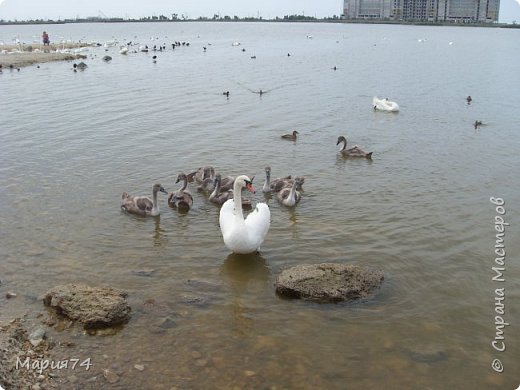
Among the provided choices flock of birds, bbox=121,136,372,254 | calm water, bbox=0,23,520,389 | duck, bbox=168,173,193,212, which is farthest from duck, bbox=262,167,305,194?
duck, bbox=168,173,193,212

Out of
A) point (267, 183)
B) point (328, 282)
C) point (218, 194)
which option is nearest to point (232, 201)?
point (218, 194)

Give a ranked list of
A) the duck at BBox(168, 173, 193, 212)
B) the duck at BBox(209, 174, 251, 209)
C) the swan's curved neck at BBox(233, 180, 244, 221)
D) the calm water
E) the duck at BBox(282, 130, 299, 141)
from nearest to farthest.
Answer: the calm water < the swan's curved neck at BBox(233, 180, 244, 221) < the duck at BBox(168, 173, 193, 212) < the duck at BBox(209, 174, 251, 209) < the duck at BBox(282, 130, 299, 141)

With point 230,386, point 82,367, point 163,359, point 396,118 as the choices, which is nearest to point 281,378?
point 230,386

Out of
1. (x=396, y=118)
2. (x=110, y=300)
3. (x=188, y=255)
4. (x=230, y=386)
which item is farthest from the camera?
(x=396, y=118)

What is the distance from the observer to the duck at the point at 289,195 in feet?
44.0

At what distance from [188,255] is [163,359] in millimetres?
3420

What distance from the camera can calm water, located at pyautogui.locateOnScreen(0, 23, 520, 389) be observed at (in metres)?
7.66

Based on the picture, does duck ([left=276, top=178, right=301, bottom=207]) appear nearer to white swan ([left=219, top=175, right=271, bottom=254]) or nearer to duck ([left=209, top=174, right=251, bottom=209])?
duck ([left=209, top=174, right=251, bottom=209])

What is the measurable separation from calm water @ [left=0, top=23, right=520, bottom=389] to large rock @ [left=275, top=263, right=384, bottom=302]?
0.68 ft

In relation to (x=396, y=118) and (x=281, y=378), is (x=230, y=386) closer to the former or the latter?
(x=281, y=378)

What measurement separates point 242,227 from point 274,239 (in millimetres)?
1479

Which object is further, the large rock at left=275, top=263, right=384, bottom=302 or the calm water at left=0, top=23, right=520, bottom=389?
the large rock at left=275, top=263, right=384, bottom=302

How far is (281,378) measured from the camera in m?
7.30

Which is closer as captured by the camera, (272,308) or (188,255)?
(272,308)
